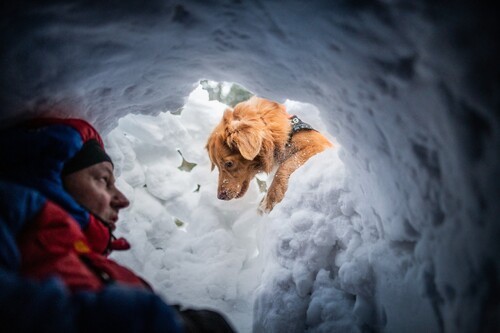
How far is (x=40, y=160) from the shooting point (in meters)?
1.16

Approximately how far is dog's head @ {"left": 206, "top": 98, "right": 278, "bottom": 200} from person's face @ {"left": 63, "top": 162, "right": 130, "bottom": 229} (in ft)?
6.73

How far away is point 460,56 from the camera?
0.73 metres

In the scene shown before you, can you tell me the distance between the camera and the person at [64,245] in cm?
68

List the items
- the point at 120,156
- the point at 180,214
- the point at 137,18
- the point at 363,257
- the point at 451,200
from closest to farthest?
1. the point at 451,200
2. the point at 137,18
3. the point at 363,257
4. the point at 120,156
5. the point at 180,214

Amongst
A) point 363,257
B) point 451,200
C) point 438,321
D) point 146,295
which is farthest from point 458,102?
point 363,257

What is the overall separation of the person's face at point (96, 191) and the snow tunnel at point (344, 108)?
349mm

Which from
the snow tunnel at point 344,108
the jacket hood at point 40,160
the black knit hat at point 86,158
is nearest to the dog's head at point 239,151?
the snow tunnel at point 344,108

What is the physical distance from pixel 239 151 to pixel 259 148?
0.91 feet

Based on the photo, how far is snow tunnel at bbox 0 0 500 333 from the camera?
→ 2.55 feet

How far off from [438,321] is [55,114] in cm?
191

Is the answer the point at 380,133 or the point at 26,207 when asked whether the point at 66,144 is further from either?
the point at 380,133

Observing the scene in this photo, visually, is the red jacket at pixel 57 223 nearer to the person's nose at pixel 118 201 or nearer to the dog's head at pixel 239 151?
the person's nose at pixel 118 201

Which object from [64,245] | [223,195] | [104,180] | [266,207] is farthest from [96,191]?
[266,207]

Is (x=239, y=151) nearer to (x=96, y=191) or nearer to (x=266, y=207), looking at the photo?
(x=266, y=207)
